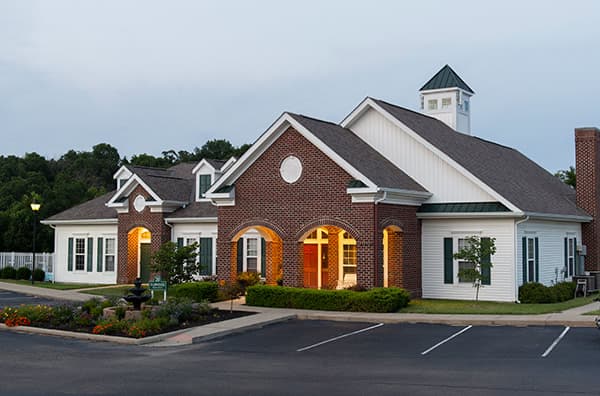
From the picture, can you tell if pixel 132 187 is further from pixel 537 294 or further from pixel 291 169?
pixel 537 294

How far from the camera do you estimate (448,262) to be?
28.8 meters

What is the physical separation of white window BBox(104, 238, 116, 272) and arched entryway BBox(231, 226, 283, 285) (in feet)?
25.0

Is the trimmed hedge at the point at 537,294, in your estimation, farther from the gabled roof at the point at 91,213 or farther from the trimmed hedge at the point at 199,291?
the gabled roof at the point at 91,213

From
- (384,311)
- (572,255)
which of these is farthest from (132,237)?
(572,255)

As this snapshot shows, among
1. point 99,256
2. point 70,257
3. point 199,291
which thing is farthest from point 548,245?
point 70,257

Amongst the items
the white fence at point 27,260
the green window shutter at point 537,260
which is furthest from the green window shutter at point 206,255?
the green window shutter at point 537,260

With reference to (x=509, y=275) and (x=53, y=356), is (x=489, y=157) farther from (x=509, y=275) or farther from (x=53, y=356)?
(x=53, y=356)

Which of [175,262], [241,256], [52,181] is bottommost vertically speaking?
[175,262]

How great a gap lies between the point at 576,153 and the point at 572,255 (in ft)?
14.9

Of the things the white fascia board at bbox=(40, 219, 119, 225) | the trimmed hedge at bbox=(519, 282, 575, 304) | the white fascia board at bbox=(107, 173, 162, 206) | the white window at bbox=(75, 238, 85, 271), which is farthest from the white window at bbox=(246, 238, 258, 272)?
the trimmed hedge at bbox=(519, 282, 575, 304)

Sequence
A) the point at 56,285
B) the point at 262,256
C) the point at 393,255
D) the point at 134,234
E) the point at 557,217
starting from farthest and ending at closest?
the point at 56,285, the point at 134,234, the point at 262,256, the point at 557,217, the point at 393,255

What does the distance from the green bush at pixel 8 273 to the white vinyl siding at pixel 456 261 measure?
25.7 meters

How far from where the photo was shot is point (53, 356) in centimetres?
1666

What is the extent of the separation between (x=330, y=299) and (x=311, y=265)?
17.3 ft
